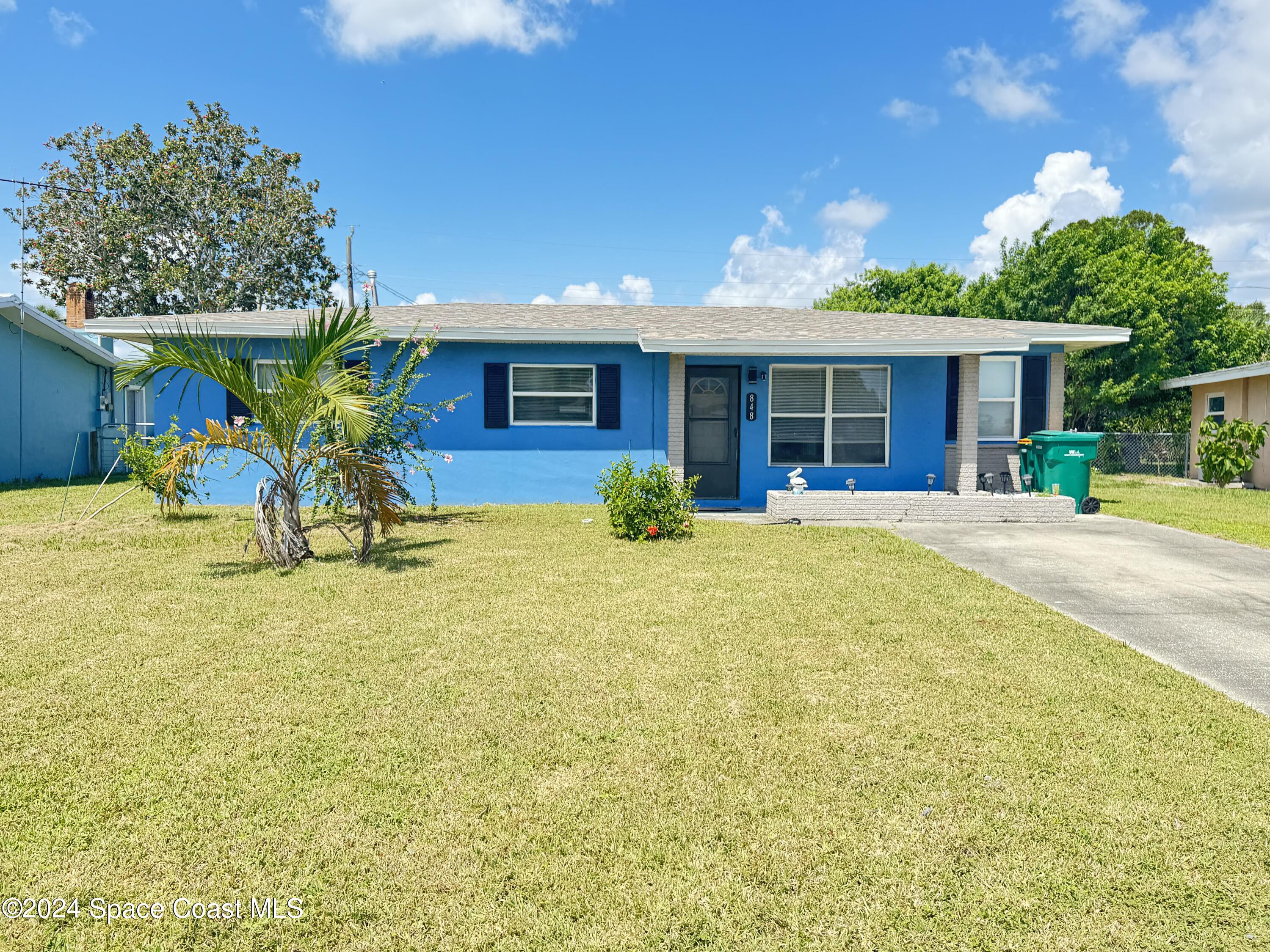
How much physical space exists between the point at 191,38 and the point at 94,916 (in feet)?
71.2

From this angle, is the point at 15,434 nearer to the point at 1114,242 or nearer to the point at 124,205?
the point at 124,205

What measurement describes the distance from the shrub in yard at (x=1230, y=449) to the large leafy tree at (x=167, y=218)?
31.5m

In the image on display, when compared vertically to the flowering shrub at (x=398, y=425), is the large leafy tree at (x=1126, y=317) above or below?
above

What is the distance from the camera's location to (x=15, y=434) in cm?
1592

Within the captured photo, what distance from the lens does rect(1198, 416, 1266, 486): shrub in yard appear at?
51.5 feet

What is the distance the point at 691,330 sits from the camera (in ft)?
39.0

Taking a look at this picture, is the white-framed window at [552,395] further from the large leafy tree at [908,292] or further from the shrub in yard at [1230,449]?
the large leafy tree at [908,292]

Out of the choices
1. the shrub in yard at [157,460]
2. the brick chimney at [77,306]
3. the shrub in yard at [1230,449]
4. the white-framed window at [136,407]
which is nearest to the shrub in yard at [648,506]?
the shrub in yard at [157,460]

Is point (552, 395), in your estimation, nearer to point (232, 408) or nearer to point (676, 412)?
point (676, 412)

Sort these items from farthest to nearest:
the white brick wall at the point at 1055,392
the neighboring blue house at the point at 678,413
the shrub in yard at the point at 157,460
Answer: the white brick wall at the point at 1055,392, the neighboring blue house at the point at 678,413, the shrub in yard at the point at 157,460

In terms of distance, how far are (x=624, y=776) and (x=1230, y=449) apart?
60.7 ft

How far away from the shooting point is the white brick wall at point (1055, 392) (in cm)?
1250

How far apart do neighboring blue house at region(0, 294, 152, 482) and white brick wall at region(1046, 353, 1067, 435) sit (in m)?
18.6

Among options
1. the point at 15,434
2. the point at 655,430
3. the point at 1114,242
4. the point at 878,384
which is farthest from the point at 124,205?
the point at 1114,242
